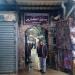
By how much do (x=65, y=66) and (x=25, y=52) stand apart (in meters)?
4.66

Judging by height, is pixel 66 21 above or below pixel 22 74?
above

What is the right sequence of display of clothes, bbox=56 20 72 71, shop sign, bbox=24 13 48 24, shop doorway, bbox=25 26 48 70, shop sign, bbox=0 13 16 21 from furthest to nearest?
1. shop doorway, bbox=25 26 48 70
2. shop sign, bbox=24 13 48 24
3. shop sign, bbox=0 13 16 21
4. display of clothes, bbox=56 20 72 71

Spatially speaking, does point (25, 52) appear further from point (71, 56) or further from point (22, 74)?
point (71, 56)

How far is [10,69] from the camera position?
14.6 meters

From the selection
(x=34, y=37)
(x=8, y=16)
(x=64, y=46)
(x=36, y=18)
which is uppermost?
(x=36, y=18)

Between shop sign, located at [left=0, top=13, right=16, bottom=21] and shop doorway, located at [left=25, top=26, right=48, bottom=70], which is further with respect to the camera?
shop doorway, located at [left=25, top=26, right=48, bottom=70]

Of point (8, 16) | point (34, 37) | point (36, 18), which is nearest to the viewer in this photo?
point (8, 16)

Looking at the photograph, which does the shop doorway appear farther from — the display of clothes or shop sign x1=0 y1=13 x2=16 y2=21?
shop sign x1=0 y1=13 x2=16 y2=21

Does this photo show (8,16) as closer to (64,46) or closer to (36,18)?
(36,18)

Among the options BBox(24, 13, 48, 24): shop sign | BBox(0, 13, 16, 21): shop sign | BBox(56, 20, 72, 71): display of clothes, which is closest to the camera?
BBox(56, 20, 72, 71): display of clothes

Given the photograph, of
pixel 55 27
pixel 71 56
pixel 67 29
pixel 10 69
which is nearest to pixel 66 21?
pixel 67 29

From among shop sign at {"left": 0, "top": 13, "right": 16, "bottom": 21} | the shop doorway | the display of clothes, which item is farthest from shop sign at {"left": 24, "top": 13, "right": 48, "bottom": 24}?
shop sign at {"left": 0, "top": 13, "right": 16, "bottom": 21}

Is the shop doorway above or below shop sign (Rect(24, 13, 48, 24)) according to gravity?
below

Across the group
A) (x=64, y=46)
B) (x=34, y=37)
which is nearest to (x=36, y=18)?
(x=64, y=46)
